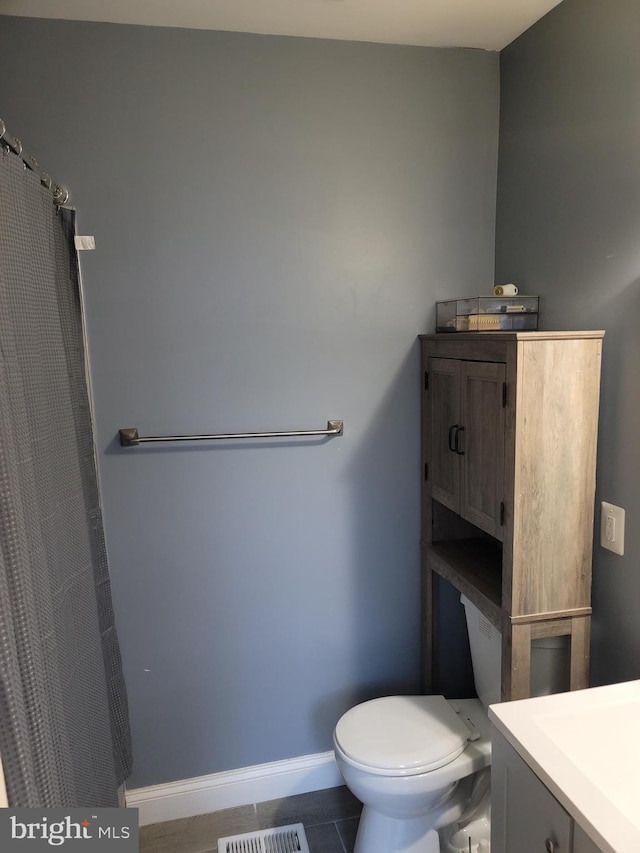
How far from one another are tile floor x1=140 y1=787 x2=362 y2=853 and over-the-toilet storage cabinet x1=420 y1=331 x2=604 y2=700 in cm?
81

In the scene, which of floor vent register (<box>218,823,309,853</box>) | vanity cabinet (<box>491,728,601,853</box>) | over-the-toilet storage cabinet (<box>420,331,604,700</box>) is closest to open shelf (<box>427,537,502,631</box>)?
over-the-toilet storage cabinet (<box>420,331,604,700</box>)

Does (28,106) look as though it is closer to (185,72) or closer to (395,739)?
(185,72)

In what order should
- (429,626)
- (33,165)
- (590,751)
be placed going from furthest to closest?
1. (429,626)
2. (33,165)
3. (590,751)

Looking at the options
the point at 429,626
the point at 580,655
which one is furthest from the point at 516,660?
the point at 429,626

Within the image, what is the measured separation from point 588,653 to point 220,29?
78.0 inches

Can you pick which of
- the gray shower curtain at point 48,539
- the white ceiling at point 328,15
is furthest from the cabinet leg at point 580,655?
the white ceiling at point 328,15

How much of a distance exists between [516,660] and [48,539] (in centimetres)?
115

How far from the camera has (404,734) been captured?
1785 millimetres

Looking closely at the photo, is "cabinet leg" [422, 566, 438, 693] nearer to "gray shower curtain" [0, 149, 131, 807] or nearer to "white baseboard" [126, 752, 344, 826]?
"white baseboard" [126, 752, 344, 826]

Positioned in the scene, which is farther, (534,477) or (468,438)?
(468,438)

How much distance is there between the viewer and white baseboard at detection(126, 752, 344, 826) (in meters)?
2.08

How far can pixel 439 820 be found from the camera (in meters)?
1.79

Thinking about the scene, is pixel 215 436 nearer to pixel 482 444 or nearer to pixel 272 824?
pixel 482 444

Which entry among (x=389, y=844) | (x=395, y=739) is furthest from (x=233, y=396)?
(x=389, y=844)
